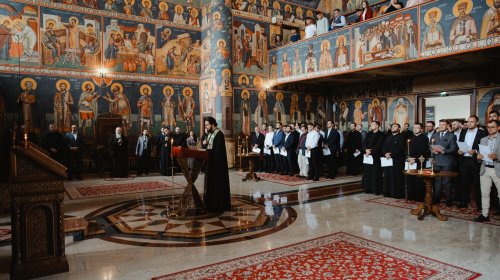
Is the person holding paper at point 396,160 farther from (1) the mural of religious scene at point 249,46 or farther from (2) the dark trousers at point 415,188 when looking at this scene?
(1) the mural of religious scene at point 249,46

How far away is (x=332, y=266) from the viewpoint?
425cm

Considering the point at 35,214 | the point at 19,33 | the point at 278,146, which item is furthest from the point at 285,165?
the point at 19,33

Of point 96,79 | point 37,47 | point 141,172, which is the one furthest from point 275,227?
point 37,47

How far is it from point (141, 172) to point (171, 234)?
8.42m

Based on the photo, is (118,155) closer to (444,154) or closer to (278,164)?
(278,164)

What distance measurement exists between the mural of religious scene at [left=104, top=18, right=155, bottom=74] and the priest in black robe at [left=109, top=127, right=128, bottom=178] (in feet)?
9.88

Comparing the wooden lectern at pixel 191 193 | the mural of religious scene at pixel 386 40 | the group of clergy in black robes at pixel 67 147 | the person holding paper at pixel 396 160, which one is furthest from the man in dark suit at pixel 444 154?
the group of clergy in black robes at pixel 67 147

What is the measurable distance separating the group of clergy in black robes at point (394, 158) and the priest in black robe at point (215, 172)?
3935 mm

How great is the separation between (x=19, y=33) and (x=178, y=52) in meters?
A: 5.74

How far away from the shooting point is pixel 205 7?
15469 mm

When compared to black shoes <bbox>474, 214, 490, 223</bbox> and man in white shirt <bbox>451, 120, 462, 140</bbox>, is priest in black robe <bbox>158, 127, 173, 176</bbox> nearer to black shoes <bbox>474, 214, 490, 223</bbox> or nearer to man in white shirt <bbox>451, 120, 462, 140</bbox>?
man in white shirt <bbox>451, 120, 462, 140</bbox>

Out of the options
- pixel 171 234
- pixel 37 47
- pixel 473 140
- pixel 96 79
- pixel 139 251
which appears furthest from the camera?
pixel 96 79

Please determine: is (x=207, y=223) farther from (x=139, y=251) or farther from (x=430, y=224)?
(x=430, y=224)

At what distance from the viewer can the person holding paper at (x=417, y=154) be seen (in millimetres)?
7781
